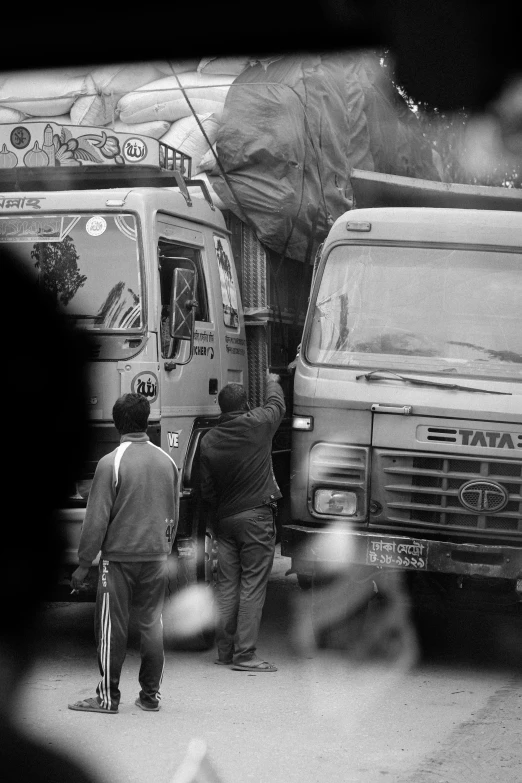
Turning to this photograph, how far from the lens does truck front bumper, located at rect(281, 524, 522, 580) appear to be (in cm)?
632

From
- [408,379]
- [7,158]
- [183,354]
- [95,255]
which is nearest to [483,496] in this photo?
[408,379]

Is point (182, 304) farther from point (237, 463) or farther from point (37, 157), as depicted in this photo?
point (37, 157)

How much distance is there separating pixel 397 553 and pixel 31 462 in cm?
479

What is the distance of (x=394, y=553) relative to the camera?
6.43 m

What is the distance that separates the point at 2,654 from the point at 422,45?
1.40m

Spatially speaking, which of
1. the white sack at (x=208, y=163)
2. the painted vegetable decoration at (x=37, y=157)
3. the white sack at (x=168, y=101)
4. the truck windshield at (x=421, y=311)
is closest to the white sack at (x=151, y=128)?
the white sack at (x=168, y=101)

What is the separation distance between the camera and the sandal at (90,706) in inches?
214

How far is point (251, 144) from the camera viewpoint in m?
7.88

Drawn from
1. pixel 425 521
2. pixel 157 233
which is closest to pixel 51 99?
pixel 157 233

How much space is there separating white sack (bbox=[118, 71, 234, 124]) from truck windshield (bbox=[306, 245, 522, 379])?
1870mm

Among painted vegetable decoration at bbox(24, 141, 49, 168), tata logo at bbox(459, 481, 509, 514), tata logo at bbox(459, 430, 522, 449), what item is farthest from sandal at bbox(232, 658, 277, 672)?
painted vegetable decoration at bbox(24, 141, 49, 168)

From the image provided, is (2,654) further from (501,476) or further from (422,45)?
(501,476)

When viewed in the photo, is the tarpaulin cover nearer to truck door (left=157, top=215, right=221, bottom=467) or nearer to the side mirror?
truck door (left=157, top=215, right=221, bottom=467)

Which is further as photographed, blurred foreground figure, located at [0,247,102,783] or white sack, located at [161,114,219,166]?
white sack, located at [161,114,219,166]
